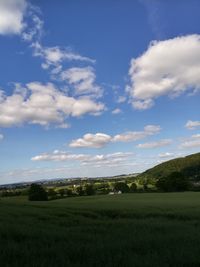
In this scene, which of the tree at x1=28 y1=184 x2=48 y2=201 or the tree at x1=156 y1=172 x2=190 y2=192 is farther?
the tree at x1=156 y1=172 x2=190 y2=192

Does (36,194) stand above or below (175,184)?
below

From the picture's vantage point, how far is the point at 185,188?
114 meters

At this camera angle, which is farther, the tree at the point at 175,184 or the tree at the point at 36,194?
the tree at the point at 175,184

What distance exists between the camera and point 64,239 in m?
12.9

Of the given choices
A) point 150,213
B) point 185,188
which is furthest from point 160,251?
point 185,188

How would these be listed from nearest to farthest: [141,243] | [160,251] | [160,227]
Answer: [160,251]
[141,243]
[160,227]

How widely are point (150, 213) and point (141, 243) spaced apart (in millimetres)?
17284

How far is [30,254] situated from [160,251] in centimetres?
355

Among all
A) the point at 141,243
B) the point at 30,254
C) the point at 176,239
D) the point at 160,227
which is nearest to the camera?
the point at 30,254

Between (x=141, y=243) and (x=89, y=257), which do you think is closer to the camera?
(x=89, y=257)

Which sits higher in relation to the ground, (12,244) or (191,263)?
(12,244)

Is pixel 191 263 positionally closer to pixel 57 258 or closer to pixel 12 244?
pixel 57 258

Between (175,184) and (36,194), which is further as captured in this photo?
(175,184)

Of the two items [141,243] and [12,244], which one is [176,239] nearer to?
[141,243]
